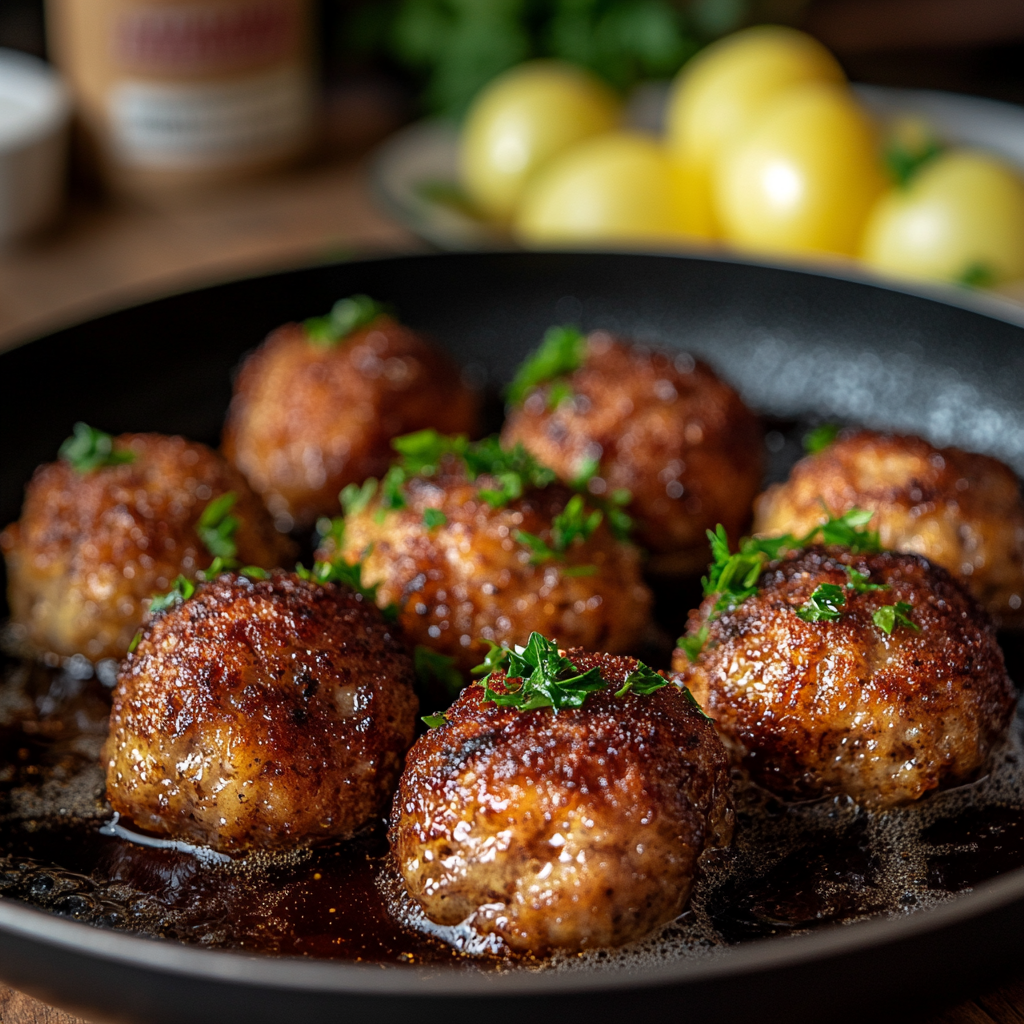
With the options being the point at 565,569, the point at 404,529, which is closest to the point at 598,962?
the point at 565,569

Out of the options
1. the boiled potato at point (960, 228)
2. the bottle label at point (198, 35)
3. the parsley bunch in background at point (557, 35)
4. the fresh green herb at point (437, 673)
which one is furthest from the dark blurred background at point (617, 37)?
the fresh green herb at point (437, 673)

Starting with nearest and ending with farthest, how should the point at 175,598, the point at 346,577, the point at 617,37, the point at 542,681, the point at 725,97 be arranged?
1. the point at 542,681
2. the point at 175,598
3. the point at 346,577
4. the point at 725,97
5. the point at 617,37

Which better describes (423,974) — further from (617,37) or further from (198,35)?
(617,37)

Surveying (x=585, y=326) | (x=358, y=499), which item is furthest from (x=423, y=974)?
(x=585, y=326)

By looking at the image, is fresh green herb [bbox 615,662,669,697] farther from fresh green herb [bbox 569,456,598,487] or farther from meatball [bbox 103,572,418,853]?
fresh green herb [bbox 569,456,598,487]

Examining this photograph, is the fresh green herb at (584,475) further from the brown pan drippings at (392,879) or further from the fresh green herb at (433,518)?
the brown pan drippings at (392,879)

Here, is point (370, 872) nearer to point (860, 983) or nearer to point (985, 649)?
point (860, 983)
